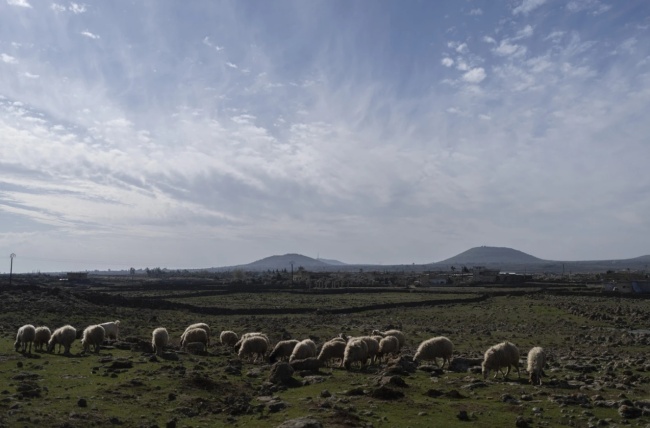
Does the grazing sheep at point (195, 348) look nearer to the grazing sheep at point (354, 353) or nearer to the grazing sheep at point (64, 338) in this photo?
the grazing sheep at point (64, 338)

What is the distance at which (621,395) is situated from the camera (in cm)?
1820

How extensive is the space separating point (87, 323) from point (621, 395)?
127 feet

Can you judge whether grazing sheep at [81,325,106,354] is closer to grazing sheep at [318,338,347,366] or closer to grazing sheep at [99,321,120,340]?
grazing sheep at [99,321,120,340]

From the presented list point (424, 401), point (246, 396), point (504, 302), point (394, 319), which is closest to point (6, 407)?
point (246, 396)

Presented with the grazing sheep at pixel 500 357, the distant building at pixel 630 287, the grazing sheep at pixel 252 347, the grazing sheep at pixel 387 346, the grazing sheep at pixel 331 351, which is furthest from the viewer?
the distant building at pixel 630 287

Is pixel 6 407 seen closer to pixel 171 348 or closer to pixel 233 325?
pixel 171 348

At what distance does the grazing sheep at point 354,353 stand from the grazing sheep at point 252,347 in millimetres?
5050

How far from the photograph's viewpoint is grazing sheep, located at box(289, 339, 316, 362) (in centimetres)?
2647

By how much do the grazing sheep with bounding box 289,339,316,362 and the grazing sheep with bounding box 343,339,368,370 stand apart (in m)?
1.77

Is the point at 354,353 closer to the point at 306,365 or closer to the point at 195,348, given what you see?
the point at 306,365

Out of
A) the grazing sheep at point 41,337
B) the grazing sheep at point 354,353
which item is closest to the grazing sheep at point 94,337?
the grazing sheep at point 41,337

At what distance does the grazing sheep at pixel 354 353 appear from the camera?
25531 mm

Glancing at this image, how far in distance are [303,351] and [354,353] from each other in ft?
8.54

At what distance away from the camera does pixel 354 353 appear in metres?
25.6
